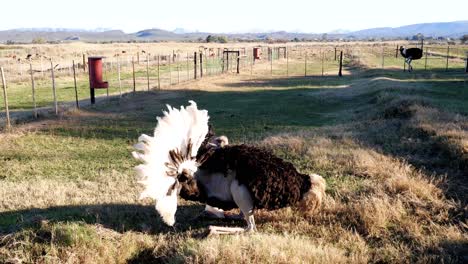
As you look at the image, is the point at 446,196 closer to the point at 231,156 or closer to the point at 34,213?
the point at 231,156

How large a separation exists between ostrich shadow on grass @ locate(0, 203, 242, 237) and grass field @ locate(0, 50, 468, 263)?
A: 24 mm

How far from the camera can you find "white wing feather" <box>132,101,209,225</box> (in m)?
5.20

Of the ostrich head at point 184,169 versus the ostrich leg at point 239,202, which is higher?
the ostrich head at point 184,169

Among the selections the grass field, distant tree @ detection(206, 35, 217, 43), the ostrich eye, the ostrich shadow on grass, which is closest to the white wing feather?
the ostrich eye

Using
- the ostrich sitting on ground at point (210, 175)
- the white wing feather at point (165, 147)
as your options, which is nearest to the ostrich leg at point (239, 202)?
the ostrich sitting on ground at point (210, 175)

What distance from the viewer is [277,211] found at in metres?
6.75

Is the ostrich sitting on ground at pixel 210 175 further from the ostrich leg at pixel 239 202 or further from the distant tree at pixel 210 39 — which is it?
the distant tree at pixel 210 39

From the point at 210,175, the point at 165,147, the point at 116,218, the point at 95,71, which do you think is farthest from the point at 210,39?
the point at 165,147

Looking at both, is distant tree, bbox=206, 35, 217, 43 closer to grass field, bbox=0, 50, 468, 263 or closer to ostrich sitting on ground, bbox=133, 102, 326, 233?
grass field, bbox=0, 50, 468, 263

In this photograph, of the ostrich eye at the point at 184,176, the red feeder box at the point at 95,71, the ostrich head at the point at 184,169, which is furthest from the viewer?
the red feeder box at the point at 95,71

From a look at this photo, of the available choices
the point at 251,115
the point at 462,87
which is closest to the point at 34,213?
the point at 251,115

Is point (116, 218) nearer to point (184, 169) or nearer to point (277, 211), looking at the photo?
point (184, 169)

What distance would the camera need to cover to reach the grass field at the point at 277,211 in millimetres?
5422

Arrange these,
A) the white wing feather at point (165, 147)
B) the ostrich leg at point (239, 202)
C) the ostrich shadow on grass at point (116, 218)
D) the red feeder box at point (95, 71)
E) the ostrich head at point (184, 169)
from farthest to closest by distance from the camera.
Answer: the red feeder box at point (95, 71), the ostrich shadow on grass at point (116, 218), the ostrich leg at point (239, 202), the ostrich head at point (184, 169), the white wing feather at point (165, 147)
